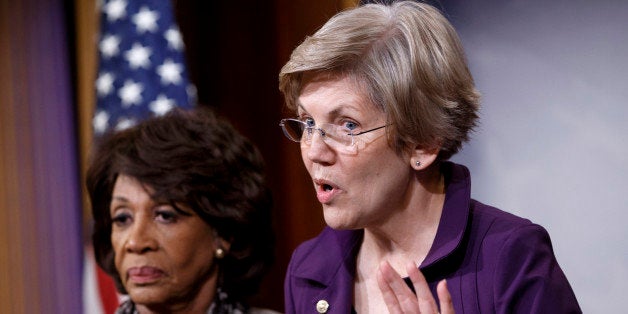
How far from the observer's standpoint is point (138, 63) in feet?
10.8

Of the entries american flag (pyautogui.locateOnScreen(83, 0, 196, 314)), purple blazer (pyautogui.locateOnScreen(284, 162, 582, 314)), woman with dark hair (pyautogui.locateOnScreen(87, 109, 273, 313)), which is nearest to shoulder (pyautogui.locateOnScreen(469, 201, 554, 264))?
purple blazer (pyautogui.locateOnScreen(284, 162, 582, 314))

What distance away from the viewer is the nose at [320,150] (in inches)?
67.1

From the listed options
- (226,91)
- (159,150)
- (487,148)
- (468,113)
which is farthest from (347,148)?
(226,91)

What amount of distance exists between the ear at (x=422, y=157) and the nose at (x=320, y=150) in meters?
0.17

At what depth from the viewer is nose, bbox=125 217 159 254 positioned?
8.35 ft

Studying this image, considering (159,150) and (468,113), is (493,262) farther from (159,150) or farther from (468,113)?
(159,150)

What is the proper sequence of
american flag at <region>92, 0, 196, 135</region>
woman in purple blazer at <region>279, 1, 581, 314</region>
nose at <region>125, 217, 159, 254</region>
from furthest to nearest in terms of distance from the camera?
american flag at <region>92, 0, 196, 135</region> → nose at <region>125, 217, 159, 254</region> → woman in purple blazer at <region>279, 1, 581, 314</region>

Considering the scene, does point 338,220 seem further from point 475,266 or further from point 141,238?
point 141,238

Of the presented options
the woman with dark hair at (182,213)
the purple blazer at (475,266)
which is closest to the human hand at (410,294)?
the purple blazer at (475,266)

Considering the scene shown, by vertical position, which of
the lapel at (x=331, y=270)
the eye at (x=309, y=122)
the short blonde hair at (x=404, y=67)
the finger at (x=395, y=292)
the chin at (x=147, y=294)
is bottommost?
the chin at (x=147, y=294)

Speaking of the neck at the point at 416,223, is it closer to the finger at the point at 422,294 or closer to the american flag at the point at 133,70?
the finger at the point at 422,294

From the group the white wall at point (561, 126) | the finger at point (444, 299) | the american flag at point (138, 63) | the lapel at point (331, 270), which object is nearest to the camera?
the finger at point (444, 299)

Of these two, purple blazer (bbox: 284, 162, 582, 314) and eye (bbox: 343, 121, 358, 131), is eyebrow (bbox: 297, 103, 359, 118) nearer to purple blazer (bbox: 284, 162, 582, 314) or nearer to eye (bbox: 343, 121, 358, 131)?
eye (bbox: 343, 121, 358, 131)

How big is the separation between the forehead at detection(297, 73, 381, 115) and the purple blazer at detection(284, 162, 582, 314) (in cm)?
29
